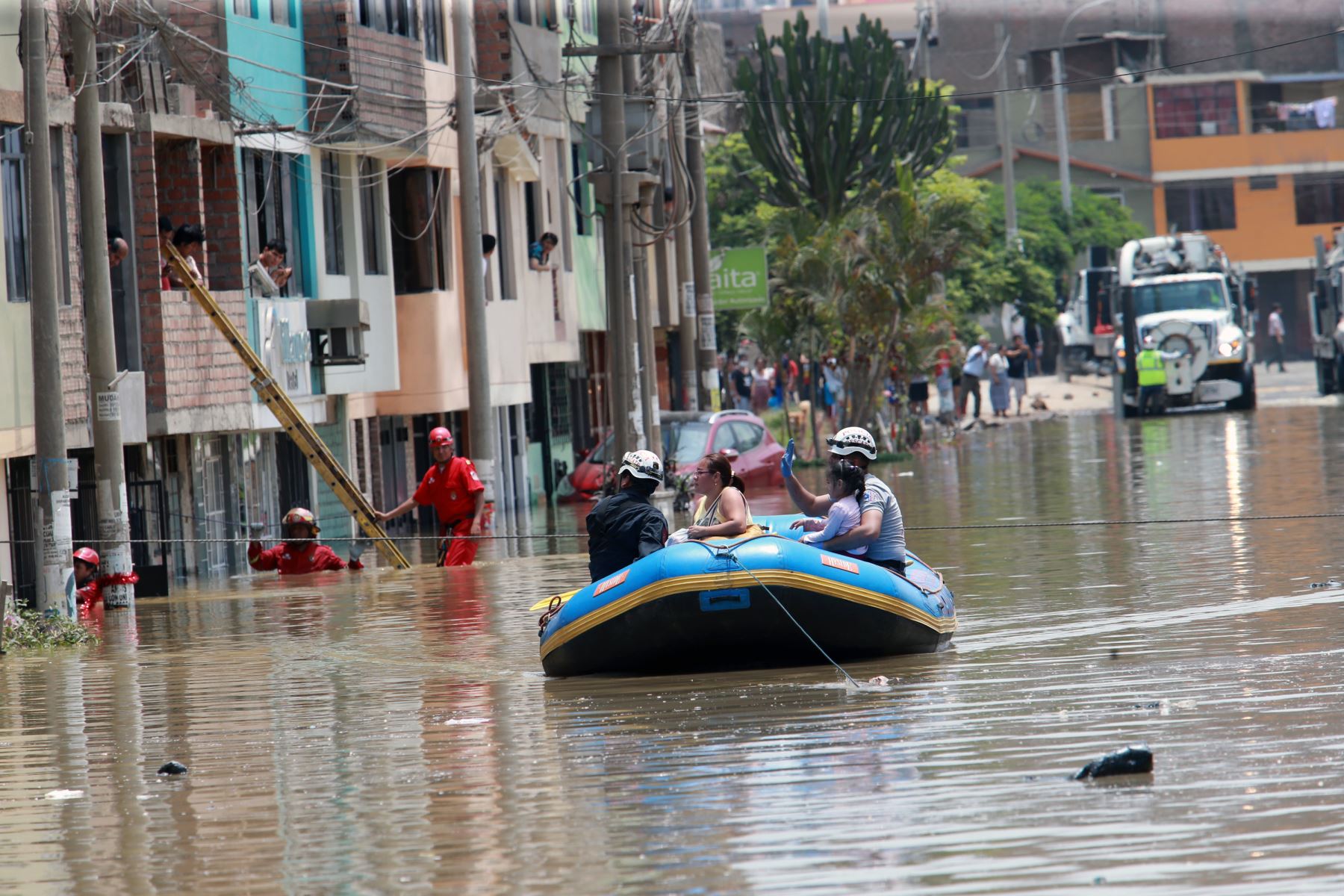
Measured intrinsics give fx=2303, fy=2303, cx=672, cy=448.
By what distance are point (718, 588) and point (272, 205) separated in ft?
48.7

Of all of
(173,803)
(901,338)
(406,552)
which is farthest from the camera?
(901,338)

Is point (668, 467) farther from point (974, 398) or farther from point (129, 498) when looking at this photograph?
point (974, 398)

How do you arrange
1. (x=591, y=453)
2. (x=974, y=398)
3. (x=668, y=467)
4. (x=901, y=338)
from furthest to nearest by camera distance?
(x=974, y=398) < (x=901, y=338) < (x=591, y=453) < (x=668, y=467)

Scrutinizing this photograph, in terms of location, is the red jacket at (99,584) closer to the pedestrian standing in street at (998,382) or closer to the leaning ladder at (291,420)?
A: the leaning ladder at (291,420)

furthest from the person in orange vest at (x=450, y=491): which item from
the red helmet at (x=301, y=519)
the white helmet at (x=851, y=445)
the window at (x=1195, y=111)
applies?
the window at (x=1195, y=111)

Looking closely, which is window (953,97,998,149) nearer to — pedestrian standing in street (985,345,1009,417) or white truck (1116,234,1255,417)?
pedestrian standing in street (985,345,1009,417)

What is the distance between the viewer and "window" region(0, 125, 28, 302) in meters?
20.0

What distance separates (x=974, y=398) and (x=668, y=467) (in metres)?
21.8

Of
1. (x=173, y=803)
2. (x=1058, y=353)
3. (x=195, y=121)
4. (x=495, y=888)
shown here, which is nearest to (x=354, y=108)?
(x=195, y=121)

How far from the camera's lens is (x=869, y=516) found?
46.6ft

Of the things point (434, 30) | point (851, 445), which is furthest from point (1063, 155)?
point (851, 445)

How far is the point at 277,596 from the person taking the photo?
21031mm

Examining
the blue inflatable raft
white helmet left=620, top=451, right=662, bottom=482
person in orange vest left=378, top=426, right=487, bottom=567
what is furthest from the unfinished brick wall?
the blue inflatable raft

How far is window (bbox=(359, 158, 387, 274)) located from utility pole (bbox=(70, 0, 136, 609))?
1070 centimetres
